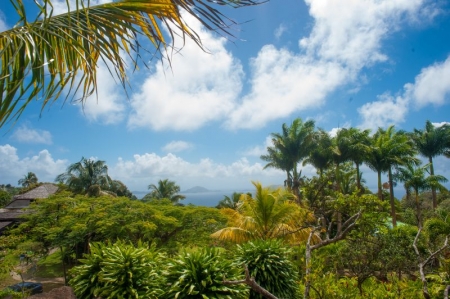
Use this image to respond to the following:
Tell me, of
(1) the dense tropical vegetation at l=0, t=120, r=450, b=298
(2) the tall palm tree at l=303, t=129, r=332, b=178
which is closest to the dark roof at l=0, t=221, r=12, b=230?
(1) the dense tropical vegetation at l=0, t=120, r=450, b=298

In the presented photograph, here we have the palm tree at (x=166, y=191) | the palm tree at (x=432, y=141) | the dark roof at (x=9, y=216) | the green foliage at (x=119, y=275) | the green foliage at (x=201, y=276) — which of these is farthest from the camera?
the palm tree at (x=166, y=191)

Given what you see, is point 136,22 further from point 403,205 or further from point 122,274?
point 403,205

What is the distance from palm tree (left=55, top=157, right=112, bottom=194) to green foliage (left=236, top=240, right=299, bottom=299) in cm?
2444

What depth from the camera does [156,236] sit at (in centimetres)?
1438

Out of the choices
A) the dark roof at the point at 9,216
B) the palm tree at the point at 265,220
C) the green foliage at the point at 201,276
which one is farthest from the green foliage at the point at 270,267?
the dark roof at the point at 9,216

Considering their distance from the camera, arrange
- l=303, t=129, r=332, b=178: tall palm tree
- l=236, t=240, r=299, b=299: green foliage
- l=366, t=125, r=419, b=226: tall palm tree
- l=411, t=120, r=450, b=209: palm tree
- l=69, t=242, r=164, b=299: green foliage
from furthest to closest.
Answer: l=411, t=120, r=450, b=209: palm tree → l=303, t=129, r=332, b=178: tall palm tree → l=366, t=125, r=419, b=226: tall palm tree → l=236, t=240, r=299, b=299: green foliage → l=69, t=242, r=164, b=299: green foliage

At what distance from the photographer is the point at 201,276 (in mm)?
6094

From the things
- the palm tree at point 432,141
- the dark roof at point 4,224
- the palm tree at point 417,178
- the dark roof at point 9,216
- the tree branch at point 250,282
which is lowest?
the dark roof at point 4,224

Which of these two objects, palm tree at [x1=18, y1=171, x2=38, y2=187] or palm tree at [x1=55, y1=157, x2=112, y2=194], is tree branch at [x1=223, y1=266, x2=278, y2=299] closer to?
palm tree at [x1=55, y1=157, x2=112, y2=194]

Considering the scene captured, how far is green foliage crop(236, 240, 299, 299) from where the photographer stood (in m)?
7.30

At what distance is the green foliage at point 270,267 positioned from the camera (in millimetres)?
7297

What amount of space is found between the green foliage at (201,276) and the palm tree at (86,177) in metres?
25.0

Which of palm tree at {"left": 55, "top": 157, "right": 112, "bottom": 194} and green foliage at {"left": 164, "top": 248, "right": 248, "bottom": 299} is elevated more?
palm tree at {"left": 55, "top": 157, "right": 112, "bottom": 194}

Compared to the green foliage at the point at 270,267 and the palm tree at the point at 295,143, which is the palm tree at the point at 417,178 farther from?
the green foliage at the point at 270,267
